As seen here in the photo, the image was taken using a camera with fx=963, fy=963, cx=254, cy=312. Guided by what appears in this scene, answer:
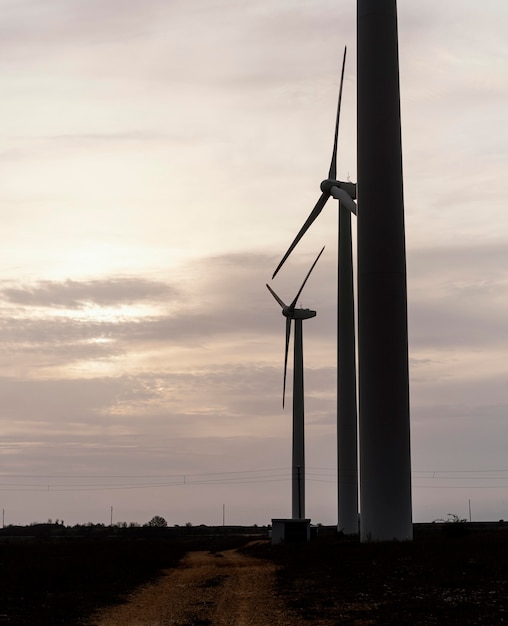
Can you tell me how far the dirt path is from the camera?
28266 millimetres

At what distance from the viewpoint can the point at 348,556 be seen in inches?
1781

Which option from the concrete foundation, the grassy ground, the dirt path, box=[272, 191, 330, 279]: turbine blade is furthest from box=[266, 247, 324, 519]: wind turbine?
the dirt path

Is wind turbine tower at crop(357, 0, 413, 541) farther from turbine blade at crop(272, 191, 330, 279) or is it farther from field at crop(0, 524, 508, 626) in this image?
turbine blade at crop(272, 191, 330, 279)

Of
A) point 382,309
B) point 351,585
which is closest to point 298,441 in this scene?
point 382,309

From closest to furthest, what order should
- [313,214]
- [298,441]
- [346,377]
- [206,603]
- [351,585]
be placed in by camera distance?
[206,603] < [351,585] < [313,214] < [346,377] < [298,441]

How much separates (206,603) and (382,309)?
69.0ft

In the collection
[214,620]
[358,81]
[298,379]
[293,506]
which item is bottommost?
[214,620]

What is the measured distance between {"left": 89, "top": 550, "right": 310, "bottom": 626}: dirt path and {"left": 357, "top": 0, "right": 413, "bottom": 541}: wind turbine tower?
7.00 metres

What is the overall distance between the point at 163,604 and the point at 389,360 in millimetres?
20341

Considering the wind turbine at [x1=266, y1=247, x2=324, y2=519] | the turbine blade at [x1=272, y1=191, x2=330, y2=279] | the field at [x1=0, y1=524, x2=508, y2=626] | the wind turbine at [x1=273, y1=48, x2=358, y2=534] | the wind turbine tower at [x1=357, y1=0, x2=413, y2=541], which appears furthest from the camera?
the wind turbine at [x1=266, y1=247, x2=324, y2=519]

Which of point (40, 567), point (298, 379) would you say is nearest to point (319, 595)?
point (40, 567)

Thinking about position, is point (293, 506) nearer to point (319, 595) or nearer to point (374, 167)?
point (374, 167)

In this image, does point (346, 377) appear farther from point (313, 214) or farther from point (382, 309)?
point (382, 309)

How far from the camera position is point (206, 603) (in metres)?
33.6
